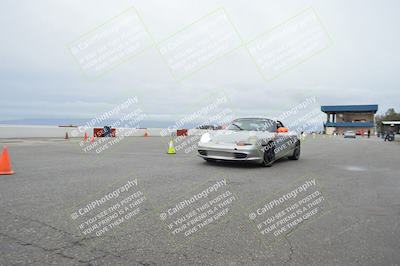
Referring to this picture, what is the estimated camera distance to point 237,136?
9.62 m

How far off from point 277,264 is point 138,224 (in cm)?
169

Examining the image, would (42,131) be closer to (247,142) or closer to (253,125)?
(253,125)

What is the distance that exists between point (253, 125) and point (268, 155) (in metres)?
1.12

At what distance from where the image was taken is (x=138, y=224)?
13.3ft

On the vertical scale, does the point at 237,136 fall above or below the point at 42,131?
below

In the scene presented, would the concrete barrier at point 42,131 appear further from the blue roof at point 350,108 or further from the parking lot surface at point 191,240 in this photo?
the blue roof at point 350,108

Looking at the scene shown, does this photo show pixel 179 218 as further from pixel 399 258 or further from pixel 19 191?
pixel 19 191

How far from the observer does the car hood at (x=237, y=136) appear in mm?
9414

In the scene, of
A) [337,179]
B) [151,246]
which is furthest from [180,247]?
[337,179]
